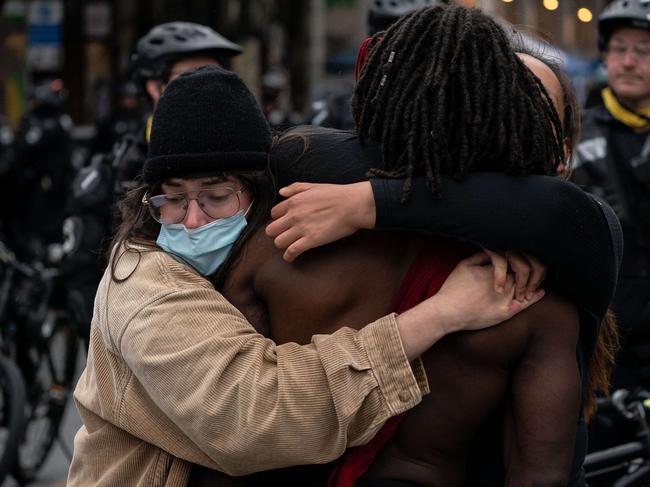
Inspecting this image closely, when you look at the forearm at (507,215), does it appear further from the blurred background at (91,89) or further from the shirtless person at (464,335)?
the blurred background at (91,89)

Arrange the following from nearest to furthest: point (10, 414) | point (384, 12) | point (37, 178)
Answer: point (10, 414)
point (384, 12)
point (37, 178)

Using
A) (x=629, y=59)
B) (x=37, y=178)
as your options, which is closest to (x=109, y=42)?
(x=37, y=178)

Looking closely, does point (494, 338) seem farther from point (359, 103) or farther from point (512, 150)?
point (359, 103)

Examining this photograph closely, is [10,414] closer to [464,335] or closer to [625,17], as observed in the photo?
[625,17]

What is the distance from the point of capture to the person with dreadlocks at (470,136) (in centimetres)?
240

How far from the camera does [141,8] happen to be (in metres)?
23.7

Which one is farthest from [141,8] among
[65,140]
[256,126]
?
[256,126]

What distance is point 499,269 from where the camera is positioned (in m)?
2.47

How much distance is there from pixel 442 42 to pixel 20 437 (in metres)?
4.36

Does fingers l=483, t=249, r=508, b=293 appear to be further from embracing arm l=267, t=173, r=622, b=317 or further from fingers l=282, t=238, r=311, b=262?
fingers l=282, t=238, r=311, b=262

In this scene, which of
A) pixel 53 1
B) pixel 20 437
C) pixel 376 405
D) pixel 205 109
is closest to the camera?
pixel 376 405

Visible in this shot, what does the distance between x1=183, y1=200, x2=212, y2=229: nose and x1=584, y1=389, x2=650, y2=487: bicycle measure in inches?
86.4

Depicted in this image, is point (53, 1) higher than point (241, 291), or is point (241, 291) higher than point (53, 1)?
point (241, 291)

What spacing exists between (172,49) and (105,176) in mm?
606
